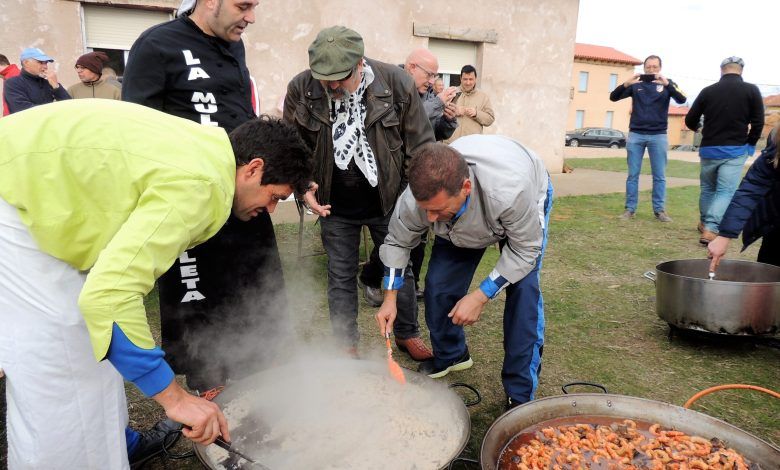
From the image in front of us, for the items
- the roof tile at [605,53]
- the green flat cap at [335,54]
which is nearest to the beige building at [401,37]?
the green flat cap at [335,54]

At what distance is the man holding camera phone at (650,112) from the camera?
22.5 feet

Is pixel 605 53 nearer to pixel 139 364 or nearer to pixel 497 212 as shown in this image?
pixel 497 212

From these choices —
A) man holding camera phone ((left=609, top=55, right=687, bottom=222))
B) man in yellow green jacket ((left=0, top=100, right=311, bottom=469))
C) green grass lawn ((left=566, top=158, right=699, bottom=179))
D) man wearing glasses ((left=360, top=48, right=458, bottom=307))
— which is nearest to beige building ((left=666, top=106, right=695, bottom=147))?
green grass lawn ((left=566, top=158, right=699, bottom=179))

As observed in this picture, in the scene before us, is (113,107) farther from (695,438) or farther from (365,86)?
(695,438)

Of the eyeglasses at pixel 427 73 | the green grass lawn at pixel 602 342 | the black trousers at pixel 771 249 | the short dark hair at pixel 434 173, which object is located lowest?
the green grass lawn at pixel 602 342

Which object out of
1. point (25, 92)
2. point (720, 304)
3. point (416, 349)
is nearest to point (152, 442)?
point (416, 349)

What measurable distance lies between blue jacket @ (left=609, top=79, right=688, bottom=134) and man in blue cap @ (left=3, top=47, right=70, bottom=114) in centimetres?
652

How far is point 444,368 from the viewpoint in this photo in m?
3.15

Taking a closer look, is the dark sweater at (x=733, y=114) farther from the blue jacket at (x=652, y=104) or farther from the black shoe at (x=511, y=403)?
the black shoe at (x=511, y=403)

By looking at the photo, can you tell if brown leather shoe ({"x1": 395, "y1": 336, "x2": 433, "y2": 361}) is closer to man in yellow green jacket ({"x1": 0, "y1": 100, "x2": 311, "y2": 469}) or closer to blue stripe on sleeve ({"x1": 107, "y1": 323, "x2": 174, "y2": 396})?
man in yellow green jacket ({"x1": 0, "y1": 100, "x2": 311, "y2": 469})

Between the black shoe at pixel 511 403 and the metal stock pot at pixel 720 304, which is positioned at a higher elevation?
the metal stock pot at pixel 720 304

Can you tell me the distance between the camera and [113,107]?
1.50 m

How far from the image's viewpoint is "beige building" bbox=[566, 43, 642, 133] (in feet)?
127

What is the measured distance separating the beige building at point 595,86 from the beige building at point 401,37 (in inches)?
1148
